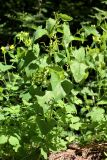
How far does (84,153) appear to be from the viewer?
8.79 ft

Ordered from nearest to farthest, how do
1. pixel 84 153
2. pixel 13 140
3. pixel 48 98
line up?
pixel 48 98, pixel 13 140, pixel 84 153

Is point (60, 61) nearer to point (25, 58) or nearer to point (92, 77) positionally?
point (25, 58)

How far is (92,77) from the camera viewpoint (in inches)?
205

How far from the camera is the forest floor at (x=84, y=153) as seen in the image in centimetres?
263

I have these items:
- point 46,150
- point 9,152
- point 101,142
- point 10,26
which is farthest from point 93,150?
point 10,26

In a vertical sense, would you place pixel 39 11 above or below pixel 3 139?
above

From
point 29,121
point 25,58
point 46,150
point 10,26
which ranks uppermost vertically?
point 10,26

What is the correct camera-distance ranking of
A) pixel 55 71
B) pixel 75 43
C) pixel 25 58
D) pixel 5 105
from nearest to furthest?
pixel 55 71, pixel 25 58, pixel 5 105, pixel 75 43

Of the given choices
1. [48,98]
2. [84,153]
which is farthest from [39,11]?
[48,98]

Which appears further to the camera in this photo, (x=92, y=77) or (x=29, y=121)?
(x=92, y=77)

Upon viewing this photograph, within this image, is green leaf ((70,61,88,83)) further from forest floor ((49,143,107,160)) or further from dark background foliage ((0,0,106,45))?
dark background foliage ((0,0,106,45))

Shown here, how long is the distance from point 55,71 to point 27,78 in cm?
42

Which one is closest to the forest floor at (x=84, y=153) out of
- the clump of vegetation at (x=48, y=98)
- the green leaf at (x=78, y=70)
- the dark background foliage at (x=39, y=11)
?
the clump of vegetation at (x=48, y=98)

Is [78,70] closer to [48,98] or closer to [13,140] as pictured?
[48,98]
